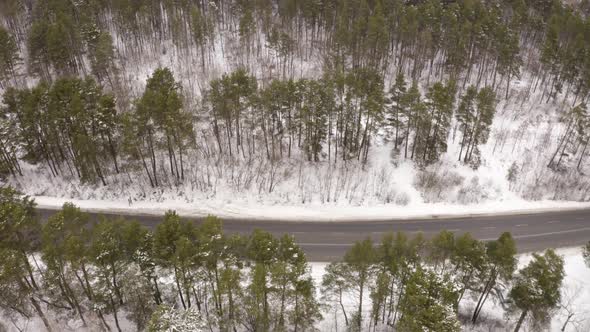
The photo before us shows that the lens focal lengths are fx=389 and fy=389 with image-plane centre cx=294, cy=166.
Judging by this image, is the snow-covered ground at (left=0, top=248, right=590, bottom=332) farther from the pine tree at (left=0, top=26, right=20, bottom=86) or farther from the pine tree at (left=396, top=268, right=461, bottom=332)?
the pine tree at (left=0, top=26, right=20, bottom=86)

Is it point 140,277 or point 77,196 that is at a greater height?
→ point 140,277

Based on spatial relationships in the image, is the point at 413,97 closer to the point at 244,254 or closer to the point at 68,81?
the point at 244,254

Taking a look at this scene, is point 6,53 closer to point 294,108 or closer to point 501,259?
point 294,108

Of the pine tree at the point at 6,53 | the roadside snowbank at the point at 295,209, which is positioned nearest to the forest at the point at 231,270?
the roadside snowbank at the point at 295,209

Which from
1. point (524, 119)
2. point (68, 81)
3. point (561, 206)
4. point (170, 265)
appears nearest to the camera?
point (170, 265)

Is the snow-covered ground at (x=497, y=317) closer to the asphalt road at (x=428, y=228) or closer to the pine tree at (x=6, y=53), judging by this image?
the asphalt road at (x=428, y=228)

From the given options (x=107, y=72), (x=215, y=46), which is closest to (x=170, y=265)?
(x=107, y=72)

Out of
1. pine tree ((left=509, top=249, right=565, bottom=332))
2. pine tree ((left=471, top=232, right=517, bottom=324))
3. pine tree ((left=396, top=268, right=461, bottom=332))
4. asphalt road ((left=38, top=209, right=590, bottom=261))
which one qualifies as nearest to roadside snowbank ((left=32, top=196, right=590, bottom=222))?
asphalt road ((left=38, top=209, right=590, bottom=261))

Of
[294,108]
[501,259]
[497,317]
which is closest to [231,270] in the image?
[501,259]

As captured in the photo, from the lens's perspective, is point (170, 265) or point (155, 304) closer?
point (170, 265)
